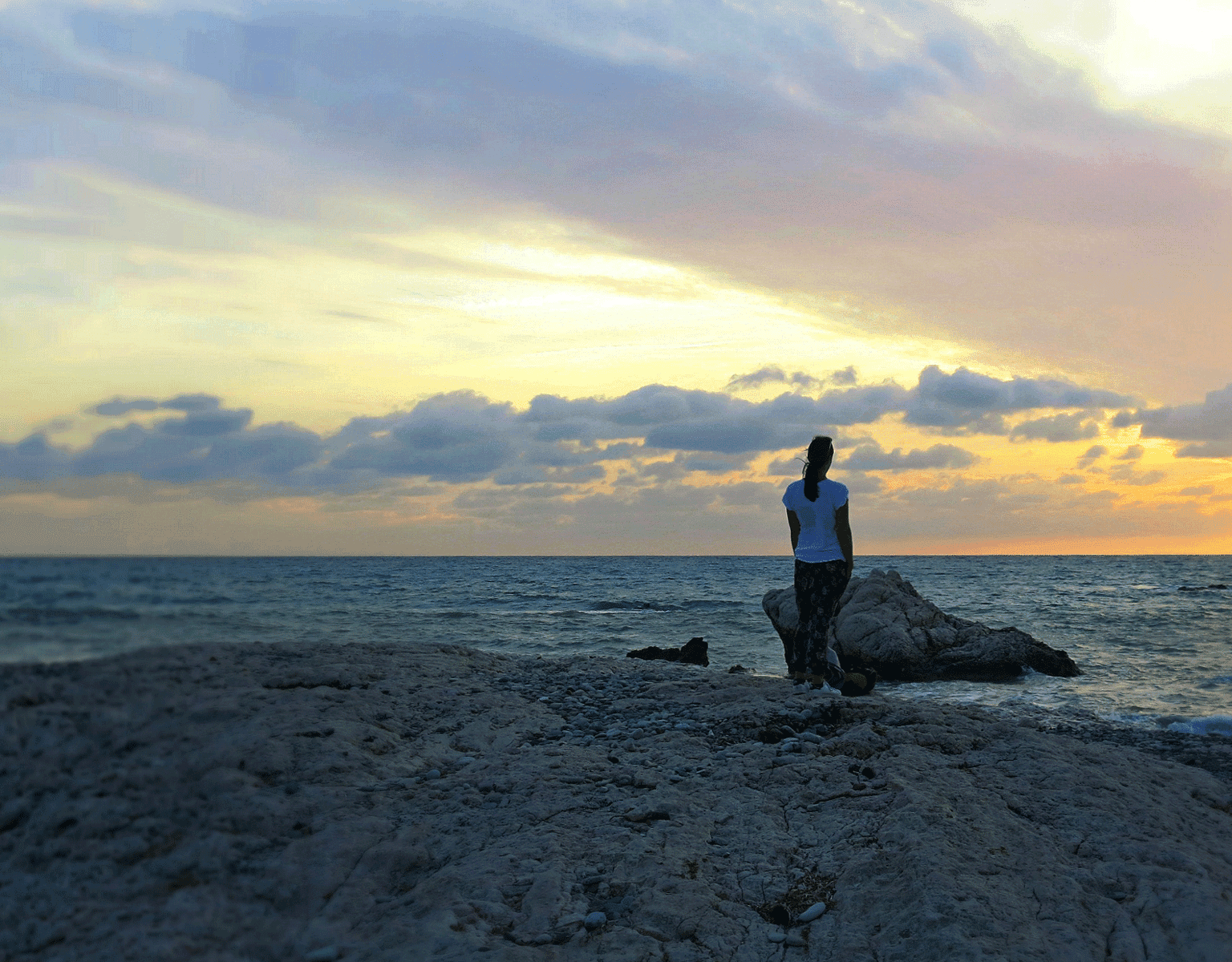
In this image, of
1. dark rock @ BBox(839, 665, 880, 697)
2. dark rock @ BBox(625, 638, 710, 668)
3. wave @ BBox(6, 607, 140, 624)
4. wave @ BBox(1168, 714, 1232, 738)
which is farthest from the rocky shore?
dark rock @ BBox(625, 638, 710, 668)

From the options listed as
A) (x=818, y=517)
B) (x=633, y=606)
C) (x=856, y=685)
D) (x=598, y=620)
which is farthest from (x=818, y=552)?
(x=633, y=606)

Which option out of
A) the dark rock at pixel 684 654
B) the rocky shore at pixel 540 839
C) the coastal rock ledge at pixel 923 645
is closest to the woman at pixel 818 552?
the rocky shore at pixel 540 839

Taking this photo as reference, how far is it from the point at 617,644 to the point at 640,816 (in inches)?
665

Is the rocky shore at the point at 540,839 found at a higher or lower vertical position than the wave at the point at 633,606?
higher

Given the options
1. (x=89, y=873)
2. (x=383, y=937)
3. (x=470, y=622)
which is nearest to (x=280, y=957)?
(x=383, y=937)

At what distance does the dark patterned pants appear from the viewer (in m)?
7.76

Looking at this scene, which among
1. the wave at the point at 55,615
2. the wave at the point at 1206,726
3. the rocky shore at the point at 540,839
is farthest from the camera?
the wave at the point at 1206,726

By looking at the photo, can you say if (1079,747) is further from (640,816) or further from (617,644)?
(617,644)

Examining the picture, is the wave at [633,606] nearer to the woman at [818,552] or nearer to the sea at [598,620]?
the sea at [598,620]

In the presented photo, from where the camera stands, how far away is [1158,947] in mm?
3396

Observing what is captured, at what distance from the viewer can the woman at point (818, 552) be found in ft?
24.9

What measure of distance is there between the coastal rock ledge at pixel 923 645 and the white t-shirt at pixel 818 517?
6370 millimetres

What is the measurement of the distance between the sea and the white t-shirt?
14.9 feet

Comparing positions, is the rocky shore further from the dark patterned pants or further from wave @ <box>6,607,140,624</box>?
the dark patterned pants
